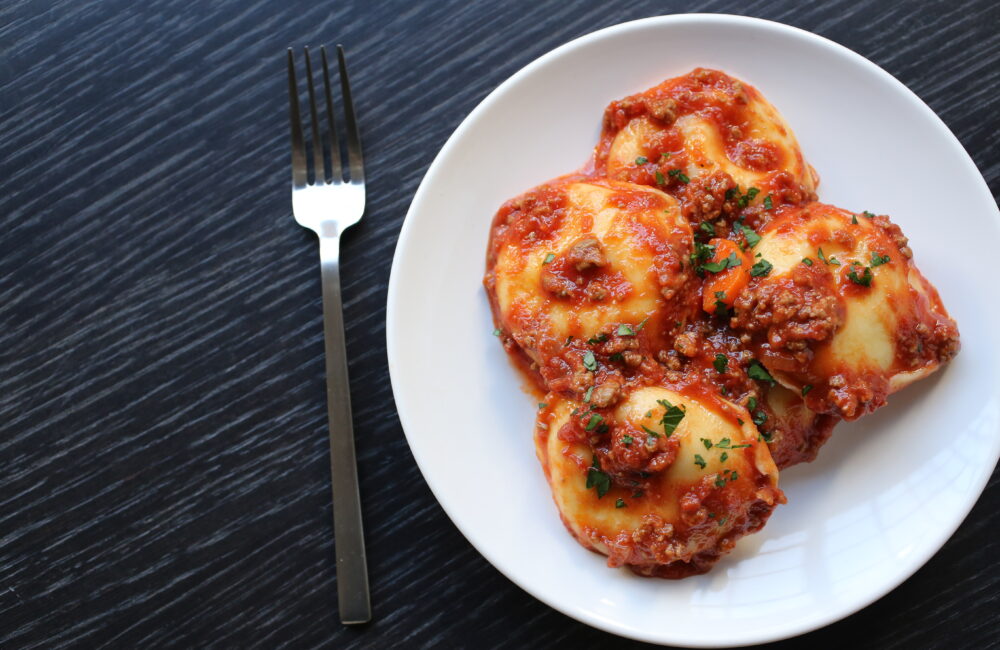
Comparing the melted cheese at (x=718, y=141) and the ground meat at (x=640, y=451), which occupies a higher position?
the melted cheese at (x=718, y=141)

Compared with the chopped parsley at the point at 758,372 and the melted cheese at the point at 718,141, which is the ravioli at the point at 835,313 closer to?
the chopped parsley at the point at 758,372

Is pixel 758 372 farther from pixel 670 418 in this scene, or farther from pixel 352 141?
pixel 352 141

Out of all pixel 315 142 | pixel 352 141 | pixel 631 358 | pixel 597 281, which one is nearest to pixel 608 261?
pixel 597 281

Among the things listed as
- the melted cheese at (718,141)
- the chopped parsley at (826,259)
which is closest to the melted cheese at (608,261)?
the melted cheese at (718,141)

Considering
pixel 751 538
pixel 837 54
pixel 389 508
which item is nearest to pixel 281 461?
pixel 389 508

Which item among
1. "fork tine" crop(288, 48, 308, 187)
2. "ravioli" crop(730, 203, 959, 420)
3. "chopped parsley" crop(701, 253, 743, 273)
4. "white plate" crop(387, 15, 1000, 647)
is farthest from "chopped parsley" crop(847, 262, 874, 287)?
"fork tine" crop(288, 48, 308, 187)

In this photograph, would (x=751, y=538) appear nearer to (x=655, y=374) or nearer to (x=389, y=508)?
(x=655, y=374)
